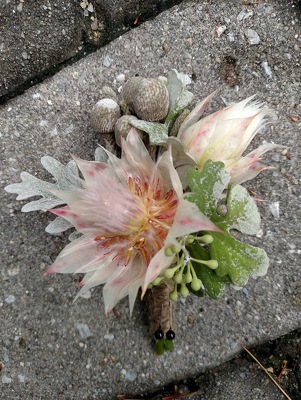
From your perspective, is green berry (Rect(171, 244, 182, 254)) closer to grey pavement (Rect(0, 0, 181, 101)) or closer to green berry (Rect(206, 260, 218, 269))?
green berry (Rect(206, 260, 218, 269))

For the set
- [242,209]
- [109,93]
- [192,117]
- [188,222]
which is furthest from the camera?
[109,93]

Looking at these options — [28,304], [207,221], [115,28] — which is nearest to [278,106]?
[115,28]

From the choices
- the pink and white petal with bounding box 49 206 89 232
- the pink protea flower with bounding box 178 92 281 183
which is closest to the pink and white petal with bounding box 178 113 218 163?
the pink protea flower with bounding box 178 92 281 183

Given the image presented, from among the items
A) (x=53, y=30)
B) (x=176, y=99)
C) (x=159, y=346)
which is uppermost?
(x=53, y=30)

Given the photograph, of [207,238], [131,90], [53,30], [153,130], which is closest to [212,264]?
[207,238]

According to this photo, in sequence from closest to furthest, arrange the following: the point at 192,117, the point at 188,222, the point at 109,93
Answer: the point at 188,222, the point at 192,117, the point at 109,93

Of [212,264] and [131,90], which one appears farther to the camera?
[131,90]

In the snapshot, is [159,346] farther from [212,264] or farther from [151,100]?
[151,100]

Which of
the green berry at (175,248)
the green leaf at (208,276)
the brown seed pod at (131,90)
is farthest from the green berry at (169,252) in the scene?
the brown seed pod at (131,90)
